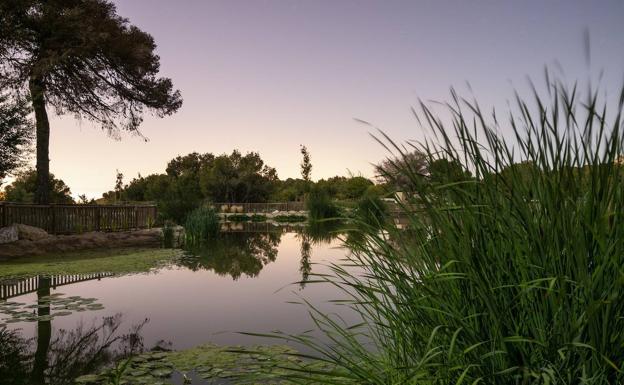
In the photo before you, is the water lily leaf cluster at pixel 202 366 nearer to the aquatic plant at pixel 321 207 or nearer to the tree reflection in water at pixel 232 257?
the tree reflection in water at pixel 232 257

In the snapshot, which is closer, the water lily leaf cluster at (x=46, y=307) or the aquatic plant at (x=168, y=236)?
the water lily leaf cluster at (x=46, y=307)

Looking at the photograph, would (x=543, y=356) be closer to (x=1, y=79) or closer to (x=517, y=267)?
(x=517, y=267)

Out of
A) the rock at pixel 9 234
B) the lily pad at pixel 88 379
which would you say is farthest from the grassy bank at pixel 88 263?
the lily pad at pixel 88 379

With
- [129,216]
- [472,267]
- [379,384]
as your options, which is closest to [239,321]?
[379,384]

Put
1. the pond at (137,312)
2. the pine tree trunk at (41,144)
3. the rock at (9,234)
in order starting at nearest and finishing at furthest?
the pond at (137,312) < the rock at (9,234) < the pine tree trunk at (41,144)

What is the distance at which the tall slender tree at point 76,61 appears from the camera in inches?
581

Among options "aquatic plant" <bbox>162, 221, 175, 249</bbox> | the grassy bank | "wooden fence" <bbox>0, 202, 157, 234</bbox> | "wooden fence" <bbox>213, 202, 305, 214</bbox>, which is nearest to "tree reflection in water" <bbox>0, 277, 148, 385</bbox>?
the grassy bank

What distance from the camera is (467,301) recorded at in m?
1.54

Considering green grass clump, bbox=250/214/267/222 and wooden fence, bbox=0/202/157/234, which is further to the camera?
green grass clump, bbox=250/214/267/222

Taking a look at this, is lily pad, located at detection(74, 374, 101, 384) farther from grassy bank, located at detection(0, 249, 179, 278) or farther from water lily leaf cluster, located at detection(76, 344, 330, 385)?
grassy bank, located at detection(0, 249, 179, 278)

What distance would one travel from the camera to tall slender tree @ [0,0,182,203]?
1475 centimetres

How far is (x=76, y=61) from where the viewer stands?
1681 cm

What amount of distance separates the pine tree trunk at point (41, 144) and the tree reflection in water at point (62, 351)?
12.5m

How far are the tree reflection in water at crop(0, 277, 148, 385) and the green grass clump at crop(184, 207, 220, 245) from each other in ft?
32.9
